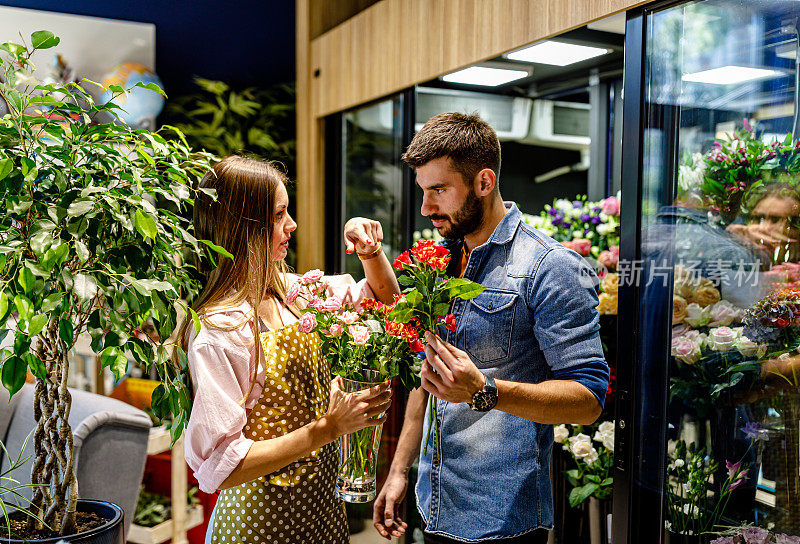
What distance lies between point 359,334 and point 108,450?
1.41 meters

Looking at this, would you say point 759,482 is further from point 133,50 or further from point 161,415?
point 133,50

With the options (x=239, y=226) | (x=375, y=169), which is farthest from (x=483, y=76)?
(x=239, y=226)

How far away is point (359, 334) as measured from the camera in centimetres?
135

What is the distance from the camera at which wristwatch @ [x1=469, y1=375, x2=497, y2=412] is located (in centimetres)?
142

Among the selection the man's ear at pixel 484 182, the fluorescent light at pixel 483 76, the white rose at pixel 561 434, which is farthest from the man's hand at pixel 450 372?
the fluorescent light at pixel 483 76

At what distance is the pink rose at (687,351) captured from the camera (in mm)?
1784

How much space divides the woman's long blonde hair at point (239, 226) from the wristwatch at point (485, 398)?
0.49 metres

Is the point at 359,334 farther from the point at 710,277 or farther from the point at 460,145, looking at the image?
the point at 710,277

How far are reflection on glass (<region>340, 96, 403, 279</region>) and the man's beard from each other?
4.84ft

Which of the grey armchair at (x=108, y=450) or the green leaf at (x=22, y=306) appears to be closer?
the green leaf at (x=22, y=306)

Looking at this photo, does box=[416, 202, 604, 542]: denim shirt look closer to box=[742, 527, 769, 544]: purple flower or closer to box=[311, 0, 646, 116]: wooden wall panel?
box=[742, 527, 769, 544]: purple flower

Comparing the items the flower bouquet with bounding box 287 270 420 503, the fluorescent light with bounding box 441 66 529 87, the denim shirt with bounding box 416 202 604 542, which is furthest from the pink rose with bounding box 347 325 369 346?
the fluorescent light with bounding box 441 66 529 87

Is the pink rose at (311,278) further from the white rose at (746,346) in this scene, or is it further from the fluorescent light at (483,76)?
the fluorescent light at (483,76)

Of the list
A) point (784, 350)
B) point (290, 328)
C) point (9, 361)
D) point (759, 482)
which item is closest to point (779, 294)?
point (784, 350)
